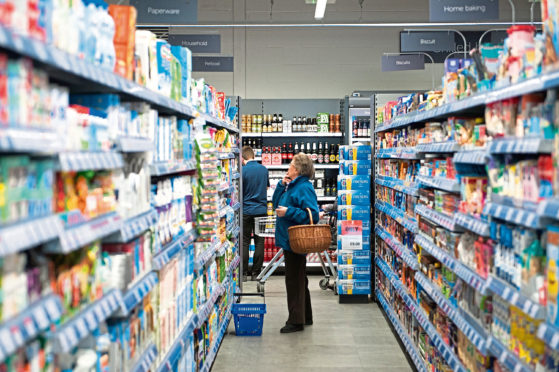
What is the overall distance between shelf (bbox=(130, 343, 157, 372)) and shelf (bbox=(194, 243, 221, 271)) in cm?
122

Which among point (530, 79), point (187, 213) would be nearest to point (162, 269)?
point (187, 213)

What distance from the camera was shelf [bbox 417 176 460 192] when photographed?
12.5ft

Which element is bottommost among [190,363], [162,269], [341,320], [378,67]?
[341,320]

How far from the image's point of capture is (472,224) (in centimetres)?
344

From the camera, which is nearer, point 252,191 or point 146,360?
point 146,360

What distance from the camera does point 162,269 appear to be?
11.0ft

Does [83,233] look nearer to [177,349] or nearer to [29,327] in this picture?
[29,327]

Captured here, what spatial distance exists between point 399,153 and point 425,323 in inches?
74.1

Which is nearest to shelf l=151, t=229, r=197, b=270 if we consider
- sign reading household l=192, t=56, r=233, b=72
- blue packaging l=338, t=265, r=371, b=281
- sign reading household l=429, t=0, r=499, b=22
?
blue packaging l=338, t=265, r=371, b=281

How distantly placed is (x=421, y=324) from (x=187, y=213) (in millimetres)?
2176

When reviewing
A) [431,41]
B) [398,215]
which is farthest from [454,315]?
[431,41]

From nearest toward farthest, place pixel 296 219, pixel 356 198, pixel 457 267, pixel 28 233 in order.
A: pixel 28 233 → pixel 457 267 → pixel 296 219 → pixel 356 198

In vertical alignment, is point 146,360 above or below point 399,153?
below

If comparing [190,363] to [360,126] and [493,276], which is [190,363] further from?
[360,126]
